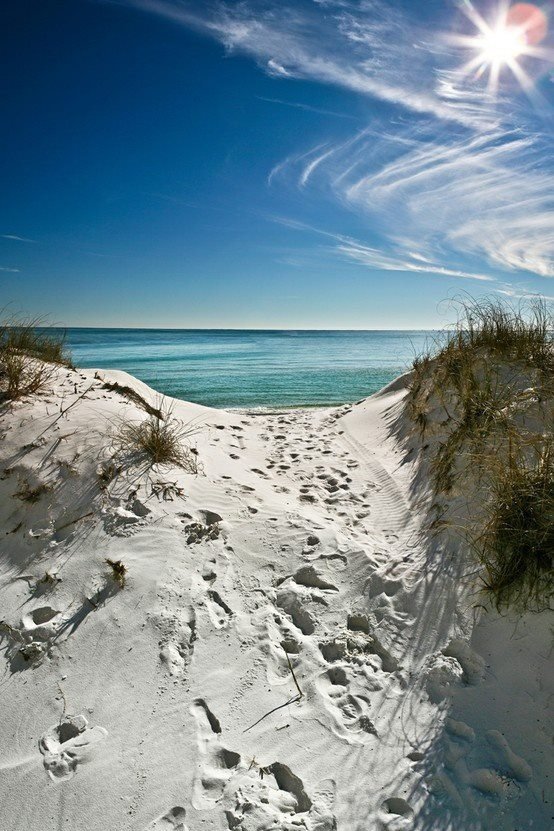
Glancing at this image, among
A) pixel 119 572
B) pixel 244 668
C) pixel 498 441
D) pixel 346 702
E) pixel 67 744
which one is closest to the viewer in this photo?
pixel 67 744

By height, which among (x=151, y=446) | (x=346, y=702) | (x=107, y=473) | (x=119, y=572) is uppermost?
(x=151, y=446)

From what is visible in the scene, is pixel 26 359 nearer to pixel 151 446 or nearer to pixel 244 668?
pixel 151 446

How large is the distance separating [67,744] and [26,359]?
4.84 m

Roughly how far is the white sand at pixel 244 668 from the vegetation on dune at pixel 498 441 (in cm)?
24

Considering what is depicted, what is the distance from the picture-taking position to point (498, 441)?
4.03 meters

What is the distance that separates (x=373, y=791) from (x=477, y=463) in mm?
2570

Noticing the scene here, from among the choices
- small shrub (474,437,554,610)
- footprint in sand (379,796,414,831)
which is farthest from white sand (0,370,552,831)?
small shrub (474,437,554,610)

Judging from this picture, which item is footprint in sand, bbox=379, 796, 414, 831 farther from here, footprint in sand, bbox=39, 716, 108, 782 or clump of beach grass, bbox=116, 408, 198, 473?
clump of beach grass, bbox=116, 408, 198, 473

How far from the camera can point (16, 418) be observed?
4.89 m

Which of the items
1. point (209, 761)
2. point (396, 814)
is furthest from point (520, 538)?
→ point (209, 761)

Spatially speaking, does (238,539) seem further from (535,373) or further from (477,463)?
(535,373)

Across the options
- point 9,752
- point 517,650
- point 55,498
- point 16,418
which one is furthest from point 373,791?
point 16,418

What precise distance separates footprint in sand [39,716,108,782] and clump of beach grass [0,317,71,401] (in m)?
3.69

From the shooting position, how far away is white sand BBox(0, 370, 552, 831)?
212cm
